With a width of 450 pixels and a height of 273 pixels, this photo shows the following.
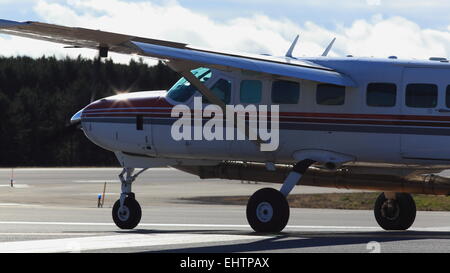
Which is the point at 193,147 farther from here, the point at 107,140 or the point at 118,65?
the point at 118,65

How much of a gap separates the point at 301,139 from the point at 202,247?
400 cm

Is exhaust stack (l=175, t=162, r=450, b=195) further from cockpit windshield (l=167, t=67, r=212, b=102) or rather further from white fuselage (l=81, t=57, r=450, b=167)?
cockpit windshield (l=167, t=67, r=212, b=102)

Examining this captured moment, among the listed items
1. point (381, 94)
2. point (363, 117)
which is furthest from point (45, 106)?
point (381, 94)

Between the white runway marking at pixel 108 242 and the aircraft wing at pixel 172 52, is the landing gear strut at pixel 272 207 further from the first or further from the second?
the aircraft wing at pixel 172 52

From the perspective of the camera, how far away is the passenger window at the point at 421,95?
55.6ft

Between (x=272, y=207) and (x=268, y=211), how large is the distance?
0.35 feet

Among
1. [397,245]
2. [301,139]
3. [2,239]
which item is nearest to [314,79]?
[301,139]

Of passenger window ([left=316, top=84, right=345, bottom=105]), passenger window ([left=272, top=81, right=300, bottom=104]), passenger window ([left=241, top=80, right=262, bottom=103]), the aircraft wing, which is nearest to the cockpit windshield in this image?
passenger window ([left=241, top=80, right=262, bottom=103])

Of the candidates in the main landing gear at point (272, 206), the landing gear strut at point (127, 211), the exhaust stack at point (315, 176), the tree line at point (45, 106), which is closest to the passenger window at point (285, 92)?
the main landing gear at point (272, 206)

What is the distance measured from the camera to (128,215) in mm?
19297

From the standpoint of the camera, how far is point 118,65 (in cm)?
7631

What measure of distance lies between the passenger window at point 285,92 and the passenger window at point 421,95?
2044mm

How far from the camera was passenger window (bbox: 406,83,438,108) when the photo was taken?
16953 mm

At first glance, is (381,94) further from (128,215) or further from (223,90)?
(128,215)
